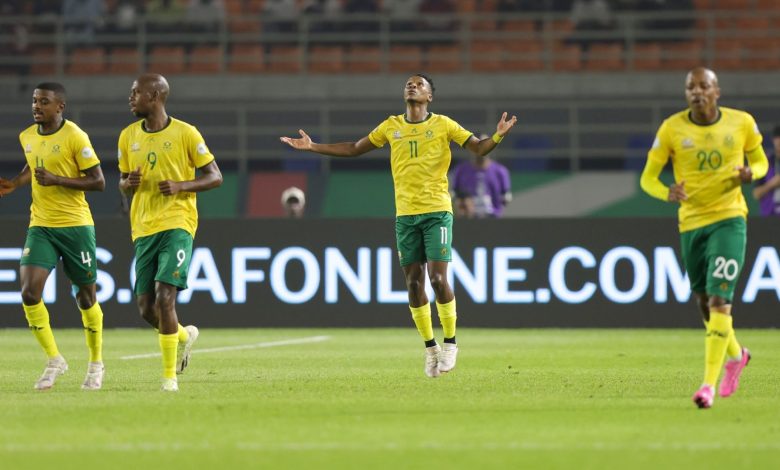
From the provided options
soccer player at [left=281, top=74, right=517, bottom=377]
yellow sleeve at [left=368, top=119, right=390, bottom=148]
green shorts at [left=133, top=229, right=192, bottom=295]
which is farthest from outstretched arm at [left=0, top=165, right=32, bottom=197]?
yellow sleeve at [left=368, top=119, right=390, bottom=148]

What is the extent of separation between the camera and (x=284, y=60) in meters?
26.1

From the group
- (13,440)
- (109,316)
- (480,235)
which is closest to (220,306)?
(109,316)

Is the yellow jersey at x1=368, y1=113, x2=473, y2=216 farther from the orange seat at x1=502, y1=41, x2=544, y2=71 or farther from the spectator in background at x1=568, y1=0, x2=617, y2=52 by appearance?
the orange seat at x1=502, y1=41, x2=544, y2=71

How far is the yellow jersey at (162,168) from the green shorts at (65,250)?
1.88 ft

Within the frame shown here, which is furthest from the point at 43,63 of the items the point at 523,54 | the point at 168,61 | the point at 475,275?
the point at 475,275

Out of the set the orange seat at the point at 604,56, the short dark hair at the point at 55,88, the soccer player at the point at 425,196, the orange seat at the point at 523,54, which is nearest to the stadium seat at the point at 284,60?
the orange seat at the point at 523,54

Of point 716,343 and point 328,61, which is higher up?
point 328,61

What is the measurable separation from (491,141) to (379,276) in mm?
6982

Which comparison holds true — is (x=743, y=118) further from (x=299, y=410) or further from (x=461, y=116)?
(x=461, y=116)

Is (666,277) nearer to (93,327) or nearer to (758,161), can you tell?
(758,161)

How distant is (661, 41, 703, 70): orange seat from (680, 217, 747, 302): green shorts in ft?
55.2

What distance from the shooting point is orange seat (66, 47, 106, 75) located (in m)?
26.4

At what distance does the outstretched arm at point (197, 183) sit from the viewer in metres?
10.1

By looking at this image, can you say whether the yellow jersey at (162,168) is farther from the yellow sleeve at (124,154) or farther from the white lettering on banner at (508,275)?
the white lettering on banner at (508,275)
